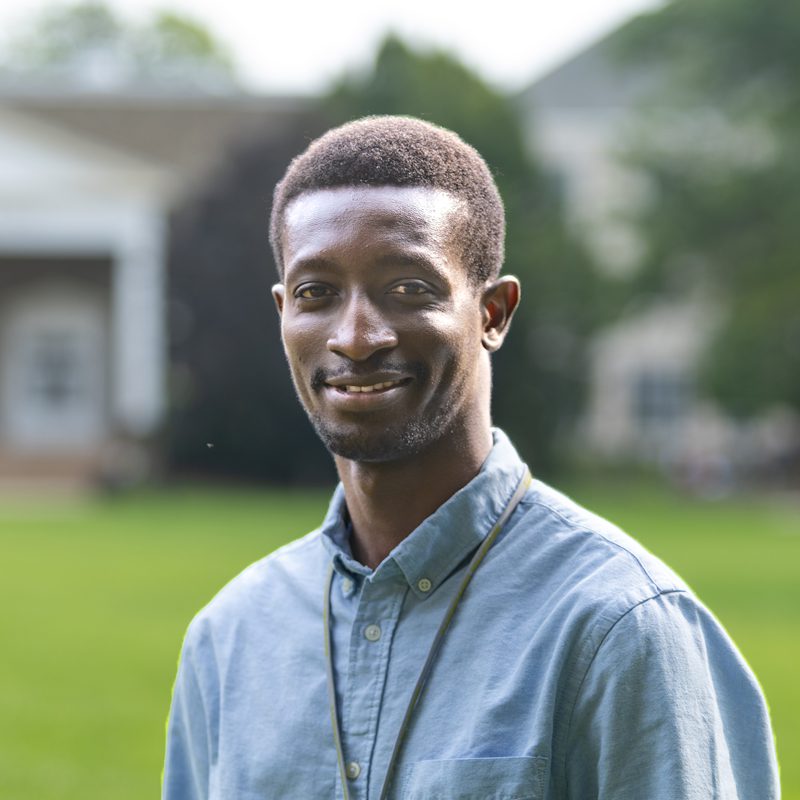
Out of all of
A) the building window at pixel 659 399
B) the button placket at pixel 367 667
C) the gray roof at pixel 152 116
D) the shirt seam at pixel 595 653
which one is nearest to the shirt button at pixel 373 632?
the button placket at pixel 367 667

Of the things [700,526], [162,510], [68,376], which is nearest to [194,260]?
[68,376]

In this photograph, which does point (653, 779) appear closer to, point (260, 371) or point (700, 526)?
point (700, 526)

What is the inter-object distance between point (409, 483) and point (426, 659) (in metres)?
0.27

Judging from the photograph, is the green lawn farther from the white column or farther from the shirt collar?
the shirt collar

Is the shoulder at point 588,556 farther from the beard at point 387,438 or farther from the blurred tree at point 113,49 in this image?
the blurred tree at point 113,49

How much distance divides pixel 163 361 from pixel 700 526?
13943 millimetres

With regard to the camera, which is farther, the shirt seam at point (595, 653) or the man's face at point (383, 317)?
the man's face at point (383, 317)

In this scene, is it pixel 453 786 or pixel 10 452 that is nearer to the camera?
pixel 453 786

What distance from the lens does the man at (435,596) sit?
1.95 meters

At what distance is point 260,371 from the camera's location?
100 feet

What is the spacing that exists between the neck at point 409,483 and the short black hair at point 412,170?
24 cm

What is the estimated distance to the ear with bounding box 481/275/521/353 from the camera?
7.38 feet

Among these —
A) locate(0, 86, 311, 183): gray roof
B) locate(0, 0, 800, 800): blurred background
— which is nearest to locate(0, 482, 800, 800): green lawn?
locate(0, 0, 800, 800): blurred background

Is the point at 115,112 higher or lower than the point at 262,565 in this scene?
higher
